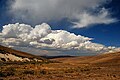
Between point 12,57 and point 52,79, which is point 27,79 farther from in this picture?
point 12,57

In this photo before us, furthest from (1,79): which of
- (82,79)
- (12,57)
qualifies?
(12,57)

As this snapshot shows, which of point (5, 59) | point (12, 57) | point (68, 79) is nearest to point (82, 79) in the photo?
point (68, 79)

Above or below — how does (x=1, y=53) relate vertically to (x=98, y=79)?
above

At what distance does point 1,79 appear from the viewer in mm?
38875

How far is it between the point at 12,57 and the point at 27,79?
263ft

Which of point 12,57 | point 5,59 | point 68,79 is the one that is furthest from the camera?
point 12,57

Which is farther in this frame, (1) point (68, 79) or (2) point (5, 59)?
(2) point (5, 59)

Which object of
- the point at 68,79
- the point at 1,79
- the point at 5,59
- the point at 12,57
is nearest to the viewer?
the point at 1,79

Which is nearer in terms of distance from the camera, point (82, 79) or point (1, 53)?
point (82, 79)

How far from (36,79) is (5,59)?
71.2 metres

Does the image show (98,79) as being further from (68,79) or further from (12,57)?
(12,57)

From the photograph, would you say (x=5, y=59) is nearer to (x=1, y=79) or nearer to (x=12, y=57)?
(x=12, y=57)

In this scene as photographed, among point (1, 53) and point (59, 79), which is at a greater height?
point (1, 53)

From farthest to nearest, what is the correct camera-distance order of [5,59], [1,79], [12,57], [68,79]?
[12,57] → [5,59] → [68,79] → [1,79]
